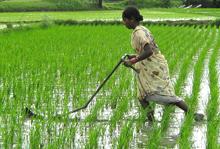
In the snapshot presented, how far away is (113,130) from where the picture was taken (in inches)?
186

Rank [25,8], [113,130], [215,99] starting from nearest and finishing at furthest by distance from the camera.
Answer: [113,130]
[215,99]
[25,8]

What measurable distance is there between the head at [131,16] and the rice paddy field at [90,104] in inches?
31.1

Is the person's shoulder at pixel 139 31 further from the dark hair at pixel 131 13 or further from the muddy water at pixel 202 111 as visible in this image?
the muddy water at pixel 202 111

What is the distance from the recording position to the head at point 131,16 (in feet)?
16.0

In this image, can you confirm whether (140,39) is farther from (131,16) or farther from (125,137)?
(125,137)

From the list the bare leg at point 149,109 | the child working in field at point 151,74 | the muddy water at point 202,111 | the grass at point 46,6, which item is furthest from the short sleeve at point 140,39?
the grass at point 46,6

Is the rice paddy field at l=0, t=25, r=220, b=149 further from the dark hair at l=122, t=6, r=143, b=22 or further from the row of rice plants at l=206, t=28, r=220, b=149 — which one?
the dark hair at l=122, t=6, r=143, b=22

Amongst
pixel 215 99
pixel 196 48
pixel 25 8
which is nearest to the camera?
pixel 215 99

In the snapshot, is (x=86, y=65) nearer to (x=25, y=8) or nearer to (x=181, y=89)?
(x=181, y=89)

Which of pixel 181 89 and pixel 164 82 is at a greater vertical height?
pixel 164 82

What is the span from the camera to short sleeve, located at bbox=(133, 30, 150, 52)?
4.95m

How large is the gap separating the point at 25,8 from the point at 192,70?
3590cm

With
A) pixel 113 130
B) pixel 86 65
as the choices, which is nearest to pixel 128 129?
pixel 113 130

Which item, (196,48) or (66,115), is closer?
(66,115)
